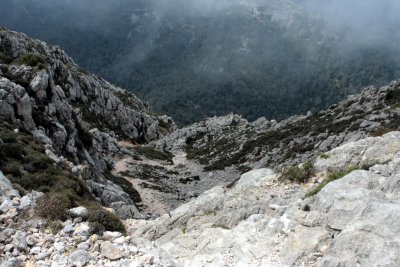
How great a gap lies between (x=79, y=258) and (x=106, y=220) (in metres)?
2.45

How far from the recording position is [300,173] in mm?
17234

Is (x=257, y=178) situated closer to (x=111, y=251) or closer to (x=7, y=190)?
(x=111, y=251)

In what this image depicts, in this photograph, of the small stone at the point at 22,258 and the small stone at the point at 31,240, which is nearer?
the small stone at the point at 22,258

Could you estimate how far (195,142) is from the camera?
351ft

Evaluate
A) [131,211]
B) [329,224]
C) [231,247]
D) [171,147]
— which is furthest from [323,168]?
[171,147]

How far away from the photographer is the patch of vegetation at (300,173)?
675 inches

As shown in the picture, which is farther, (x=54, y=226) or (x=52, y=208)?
(x=52, y=208)

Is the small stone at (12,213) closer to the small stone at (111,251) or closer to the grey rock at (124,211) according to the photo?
the small stone at (111,251)

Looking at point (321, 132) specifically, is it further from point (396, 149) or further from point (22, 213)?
point (22, 213)

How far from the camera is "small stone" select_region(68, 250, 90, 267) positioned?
11219mm

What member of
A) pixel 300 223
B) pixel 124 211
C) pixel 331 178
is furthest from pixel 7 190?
pixel 124 211

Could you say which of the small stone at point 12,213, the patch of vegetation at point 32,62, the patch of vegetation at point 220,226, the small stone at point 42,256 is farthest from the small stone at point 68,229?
the patch of vegetation at point 32,62

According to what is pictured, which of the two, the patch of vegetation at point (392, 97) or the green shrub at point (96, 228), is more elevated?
the patch of vegetation at point (392, 97)

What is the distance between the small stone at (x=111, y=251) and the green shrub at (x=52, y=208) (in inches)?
92.8
